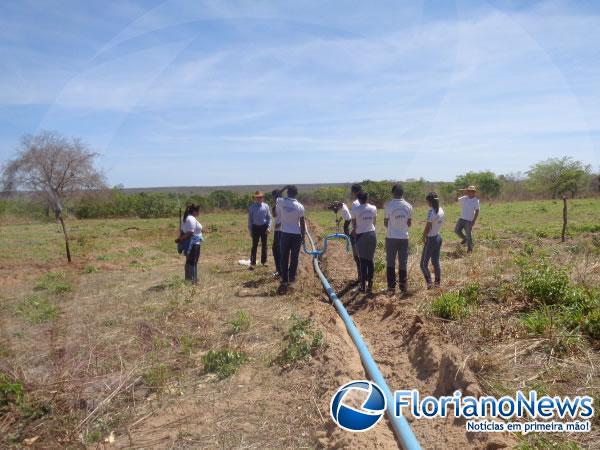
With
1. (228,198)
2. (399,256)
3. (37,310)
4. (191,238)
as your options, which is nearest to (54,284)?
(37,310)

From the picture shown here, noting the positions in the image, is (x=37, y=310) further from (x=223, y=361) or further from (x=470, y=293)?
(x=470, y=293)

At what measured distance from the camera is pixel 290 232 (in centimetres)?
764

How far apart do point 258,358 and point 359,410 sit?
63.7 inches

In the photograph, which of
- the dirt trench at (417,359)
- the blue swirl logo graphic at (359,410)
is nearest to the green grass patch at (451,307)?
the dirt trench at (417,359)

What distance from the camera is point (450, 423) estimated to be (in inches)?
134

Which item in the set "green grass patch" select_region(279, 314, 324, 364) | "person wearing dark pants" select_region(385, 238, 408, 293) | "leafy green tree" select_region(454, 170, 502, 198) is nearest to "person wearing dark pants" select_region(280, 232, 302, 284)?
"person wearing dark pants" select_region(385, 238, 408, 293)

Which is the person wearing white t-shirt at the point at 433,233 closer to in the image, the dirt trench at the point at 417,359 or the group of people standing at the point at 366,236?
the group of people standing at the point at 366,236

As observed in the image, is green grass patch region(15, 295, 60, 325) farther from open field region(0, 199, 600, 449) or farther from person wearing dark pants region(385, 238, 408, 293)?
person wearing dark pants region(385, 238, 408, 293)

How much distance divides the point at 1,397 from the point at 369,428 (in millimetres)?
3104

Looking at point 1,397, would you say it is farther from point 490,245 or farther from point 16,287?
point 490,245

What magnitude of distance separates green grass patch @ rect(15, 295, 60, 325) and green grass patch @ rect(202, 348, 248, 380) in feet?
11.6

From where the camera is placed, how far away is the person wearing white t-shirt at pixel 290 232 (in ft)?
24.6

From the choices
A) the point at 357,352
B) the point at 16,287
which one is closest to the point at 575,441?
the point at 357,352

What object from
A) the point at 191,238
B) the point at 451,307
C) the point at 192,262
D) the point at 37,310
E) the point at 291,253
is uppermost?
the point at 191,238
